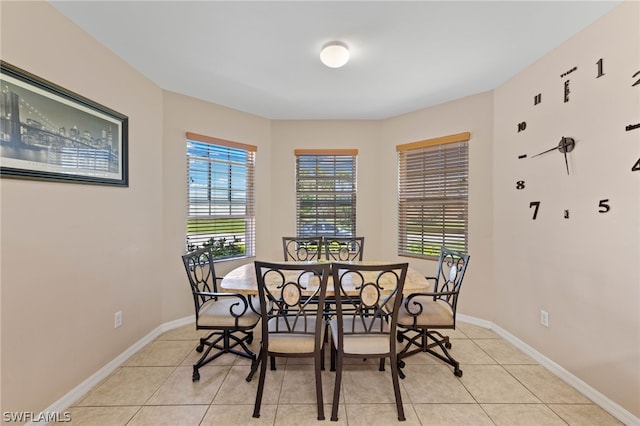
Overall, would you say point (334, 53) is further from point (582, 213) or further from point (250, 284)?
point (582, 213)

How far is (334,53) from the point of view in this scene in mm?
2020

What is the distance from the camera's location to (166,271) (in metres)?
2.85

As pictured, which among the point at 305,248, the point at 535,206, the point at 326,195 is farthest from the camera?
the point at 326,195

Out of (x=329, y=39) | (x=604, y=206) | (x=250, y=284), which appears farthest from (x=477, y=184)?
(x=250, y=284)

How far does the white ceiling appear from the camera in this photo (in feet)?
5.51

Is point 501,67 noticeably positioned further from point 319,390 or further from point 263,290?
point 319,390

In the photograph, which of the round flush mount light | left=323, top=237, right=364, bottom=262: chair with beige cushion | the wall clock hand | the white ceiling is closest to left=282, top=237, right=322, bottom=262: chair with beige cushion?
left=323, top=237, right=364, bottom=262: chair with beige cushion

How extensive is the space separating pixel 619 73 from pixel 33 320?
4.00 metres

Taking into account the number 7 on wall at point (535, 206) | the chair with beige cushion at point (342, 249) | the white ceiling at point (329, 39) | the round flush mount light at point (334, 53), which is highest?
the white ceiling at point (329, 39)

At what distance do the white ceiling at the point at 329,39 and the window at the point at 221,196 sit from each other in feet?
2.22

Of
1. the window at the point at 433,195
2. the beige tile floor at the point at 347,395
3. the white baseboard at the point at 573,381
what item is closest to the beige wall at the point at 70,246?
the beige tile floor at the point at 347,395

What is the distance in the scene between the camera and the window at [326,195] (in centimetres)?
375

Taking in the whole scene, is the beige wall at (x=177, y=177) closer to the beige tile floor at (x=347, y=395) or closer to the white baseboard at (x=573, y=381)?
the beige tile floor at (x=347, y=395)

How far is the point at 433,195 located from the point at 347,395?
239 cm
